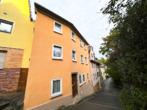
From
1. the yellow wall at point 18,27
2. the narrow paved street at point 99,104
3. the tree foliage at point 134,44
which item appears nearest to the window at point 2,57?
the yellow wall at point 18,27

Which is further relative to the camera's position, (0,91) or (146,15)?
(0,91)

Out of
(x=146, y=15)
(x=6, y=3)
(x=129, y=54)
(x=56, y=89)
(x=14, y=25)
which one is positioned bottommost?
(x=56, y=89)

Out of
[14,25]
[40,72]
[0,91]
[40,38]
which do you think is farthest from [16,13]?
[0,91]

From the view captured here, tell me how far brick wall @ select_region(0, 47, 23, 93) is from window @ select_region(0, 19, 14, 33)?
1.90 meters

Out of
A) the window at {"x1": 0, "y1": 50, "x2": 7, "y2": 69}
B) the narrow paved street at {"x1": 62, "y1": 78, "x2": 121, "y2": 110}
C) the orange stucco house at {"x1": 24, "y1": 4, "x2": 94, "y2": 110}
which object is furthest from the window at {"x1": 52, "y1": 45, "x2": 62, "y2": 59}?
the narrow paved street at {"x1": 62, "y1": 78, "x2": 121, "y2": 110}

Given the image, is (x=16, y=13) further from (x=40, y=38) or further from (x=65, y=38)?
(x=65, y=38)

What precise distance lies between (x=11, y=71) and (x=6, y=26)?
4451 millimetres

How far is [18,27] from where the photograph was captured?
20.6 feet

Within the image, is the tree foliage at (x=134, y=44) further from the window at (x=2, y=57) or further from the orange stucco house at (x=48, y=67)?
the window at (x=2, y=57)

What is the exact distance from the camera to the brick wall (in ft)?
16.0

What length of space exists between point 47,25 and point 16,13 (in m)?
3.91

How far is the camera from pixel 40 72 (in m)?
4.57

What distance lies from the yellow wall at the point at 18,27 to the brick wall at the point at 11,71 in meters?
0.44

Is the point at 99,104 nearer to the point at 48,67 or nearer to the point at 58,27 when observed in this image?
the point at 48,67
